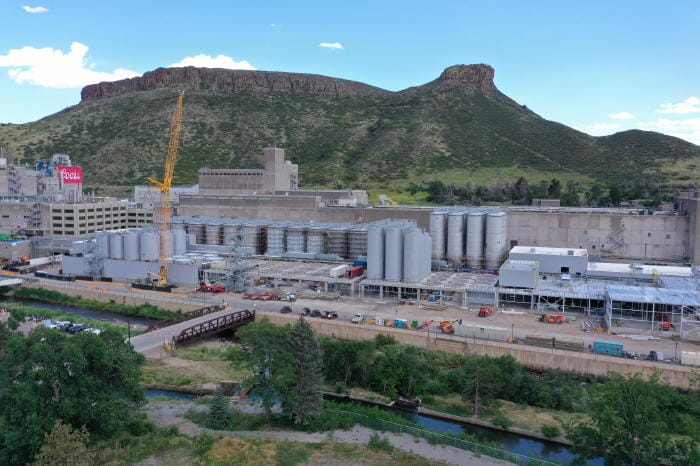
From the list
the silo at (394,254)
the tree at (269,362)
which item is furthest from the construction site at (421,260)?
the tree at (269,362)

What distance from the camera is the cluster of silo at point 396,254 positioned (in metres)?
58.3

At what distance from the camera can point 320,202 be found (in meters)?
88.4

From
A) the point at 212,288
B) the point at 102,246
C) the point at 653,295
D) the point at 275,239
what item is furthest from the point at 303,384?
the point at 102,246

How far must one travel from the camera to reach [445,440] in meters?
27.2

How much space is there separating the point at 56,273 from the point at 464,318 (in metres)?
56.2

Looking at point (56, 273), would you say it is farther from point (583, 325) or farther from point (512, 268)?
point (583, 325)

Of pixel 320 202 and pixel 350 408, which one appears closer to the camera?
pixel 350 408

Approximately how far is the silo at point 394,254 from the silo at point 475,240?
1286cm

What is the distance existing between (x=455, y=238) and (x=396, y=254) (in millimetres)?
12976

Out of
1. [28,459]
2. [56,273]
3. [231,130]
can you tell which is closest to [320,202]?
[56,273]

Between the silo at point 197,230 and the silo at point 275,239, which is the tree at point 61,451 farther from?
the silo at point 197,230

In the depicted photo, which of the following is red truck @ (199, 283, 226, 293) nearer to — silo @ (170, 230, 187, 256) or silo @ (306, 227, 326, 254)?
silo @ (170, 230, 187, 256)

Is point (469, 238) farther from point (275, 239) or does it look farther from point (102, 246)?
point (102, 246)

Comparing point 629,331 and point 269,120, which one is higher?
point 269,120
